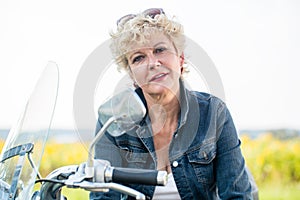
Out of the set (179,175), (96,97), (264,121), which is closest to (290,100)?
(264,121)

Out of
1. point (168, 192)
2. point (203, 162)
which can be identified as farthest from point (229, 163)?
point (168, 192)

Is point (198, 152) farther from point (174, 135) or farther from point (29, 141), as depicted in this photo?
point (29, 141)

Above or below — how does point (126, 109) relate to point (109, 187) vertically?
above

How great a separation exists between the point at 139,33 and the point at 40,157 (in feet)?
1.50

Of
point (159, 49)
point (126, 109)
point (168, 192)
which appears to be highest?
point (159, 49)

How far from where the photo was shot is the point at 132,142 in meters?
1.44

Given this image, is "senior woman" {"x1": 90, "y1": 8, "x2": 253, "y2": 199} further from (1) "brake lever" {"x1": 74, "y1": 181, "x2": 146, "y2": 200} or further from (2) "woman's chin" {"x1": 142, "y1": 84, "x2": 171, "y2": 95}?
(1) "brake lever" {"x1": 74, "y1": 181, "x2": 146, "y2": 200}

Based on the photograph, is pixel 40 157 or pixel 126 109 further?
→ pixel 40 157

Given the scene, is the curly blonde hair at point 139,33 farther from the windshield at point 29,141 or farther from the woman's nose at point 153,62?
the windshield at point 29,141

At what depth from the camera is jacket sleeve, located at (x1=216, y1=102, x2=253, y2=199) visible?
1.44 metres

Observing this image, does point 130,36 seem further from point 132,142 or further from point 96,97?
point 96,97

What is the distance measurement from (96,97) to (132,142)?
43 cm

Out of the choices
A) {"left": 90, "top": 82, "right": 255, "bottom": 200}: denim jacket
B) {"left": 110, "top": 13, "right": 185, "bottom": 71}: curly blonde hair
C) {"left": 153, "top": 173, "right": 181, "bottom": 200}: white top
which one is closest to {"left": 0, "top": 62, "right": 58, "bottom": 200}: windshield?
{"left": 110, "top": 13, "right": 185, "bottom": 71}: curly blonde hair

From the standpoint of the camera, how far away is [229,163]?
1440 millimetres
